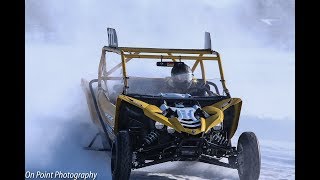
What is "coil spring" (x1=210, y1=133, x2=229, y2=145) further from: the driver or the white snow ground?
the driver

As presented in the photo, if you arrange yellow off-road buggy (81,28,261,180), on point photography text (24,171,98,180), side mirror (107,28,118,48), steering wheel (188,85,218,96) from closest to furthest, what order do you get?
1. yellow off-road buggy (81,28,261,180)
2. on point photography text (24,171,98,180)
3. steering wheel (188,85,218,96)
4. side mirror (107,28,118,48)

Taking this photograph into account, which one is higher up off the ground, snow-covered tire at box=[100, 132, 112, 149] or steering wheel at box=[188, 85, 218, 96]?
steering wheel at box=[188, 85, 218, 96]

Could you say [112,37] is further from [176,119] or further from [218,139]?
[218,139]

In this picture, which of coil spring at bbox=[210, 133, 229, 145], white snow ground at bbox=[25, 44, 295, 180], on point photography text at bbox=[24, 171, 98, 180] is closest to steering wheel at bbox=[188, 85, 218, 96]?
white snow ground at bbox=[25, 44, 295, 180]

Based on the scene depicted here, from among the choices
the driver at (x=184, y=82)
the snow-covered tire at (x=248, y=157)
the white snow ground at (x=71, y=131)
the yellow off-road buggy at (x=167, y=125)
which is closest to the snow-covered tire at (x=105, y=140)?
the yellow off-road buggy at (x=167, y=125)

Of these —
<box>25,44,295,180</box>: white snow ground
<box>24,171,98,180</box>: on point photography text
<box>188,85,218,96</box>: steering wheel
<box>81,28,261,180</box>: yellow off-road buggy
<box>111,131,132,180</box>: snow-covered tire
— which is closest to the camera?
<box>111,131,132,180</box>: snow-covered tire

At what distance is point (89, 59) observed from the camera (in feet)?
47.3

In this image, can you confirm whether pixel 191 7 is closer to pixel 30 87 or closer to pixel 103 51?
pixel 103 51

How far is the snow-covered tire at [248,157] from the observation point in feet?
38.5

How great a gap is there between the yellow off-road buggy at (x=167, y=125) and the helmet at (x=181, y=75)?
3.0 inches

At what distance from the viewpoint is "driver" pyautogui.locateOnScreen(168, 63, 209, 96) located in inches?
501

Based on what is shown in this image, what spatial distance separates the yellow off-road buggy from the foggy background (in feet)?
1.83

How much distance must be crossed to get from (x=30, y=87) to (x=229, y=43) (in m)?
3.55

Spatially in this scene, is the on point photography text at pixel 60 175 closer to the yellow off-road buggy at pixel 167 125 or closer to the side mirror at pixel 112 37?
the yellow off-road buggy at pixel 167 125
